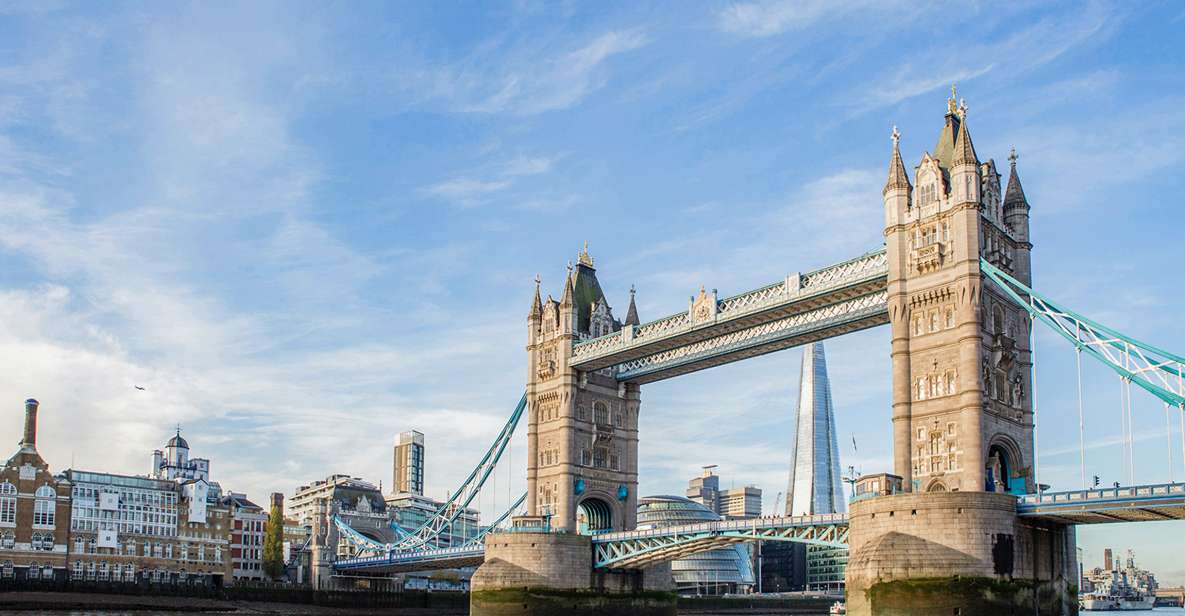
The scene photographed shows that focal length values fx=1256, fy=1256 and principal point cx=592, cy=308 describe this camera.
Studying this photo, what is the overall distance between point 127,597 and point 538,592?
36020mm

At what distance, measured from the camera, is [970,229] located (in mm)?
59188

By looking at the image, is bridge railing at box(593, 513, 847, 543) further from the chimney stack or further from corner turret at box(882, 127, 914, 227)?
the chimney stack

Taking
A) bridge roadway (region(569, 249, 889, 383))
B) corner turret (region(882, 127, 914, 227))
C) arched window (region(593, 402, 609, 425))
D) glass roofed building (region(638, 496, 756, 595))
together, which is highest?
corner turret (region(882, 127, 914, 227))

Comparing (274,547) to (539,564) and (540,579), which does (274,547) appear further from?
(540,579)

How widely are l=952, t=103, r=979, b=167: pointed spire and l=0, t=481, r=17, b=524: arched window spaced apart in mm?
79562

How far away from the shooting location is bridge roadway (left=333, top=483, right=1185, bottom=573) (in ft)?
170

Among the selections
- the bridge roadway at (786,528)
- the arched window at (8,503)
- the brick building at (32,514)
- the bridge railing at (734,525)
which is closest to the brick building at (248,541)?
the brick building at (32,514)

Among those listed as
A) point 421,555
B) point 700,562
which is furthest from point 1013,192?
point 700,562

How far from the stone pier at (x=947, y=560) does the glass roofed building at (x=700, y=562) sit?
10455cm

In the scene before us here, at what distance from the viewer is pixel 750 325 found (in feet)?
243

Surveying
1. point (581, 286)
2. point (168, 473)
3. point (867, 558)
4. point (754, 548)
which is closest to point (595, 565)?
point (581, 286)

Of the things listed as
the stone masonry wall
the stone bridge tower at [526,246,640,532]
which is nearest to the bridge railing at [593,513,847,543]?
the stone masonry wall

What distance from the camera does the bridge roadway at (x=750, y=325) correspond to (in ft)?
219

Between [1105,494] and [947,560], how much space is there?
705cm
